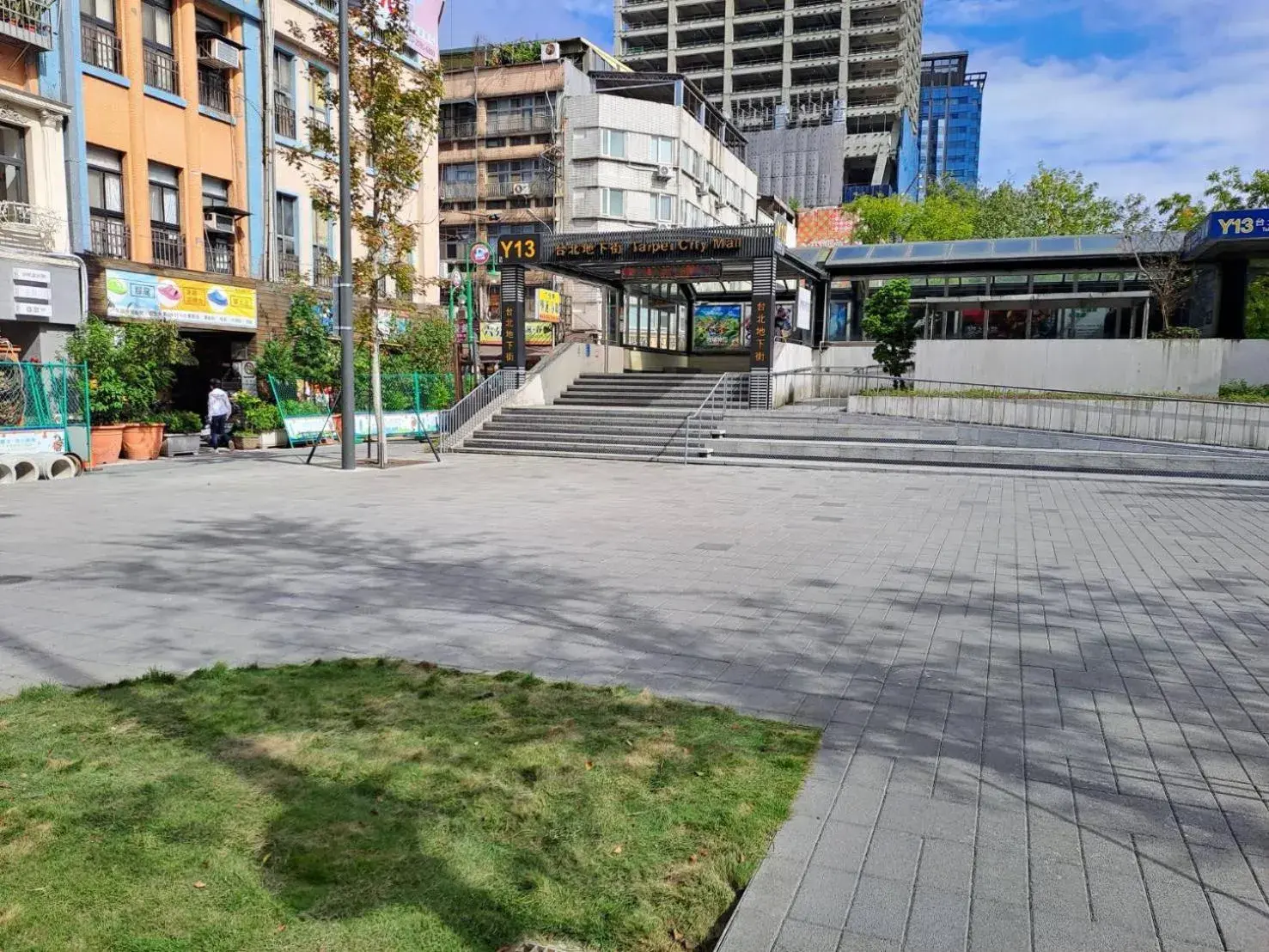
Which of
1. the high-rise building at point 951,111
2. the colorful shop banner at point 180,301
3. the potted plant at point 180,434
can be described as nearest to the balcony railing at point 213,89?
the colorful shop banner at point 180,301

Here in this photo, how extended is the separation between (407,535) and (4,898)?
7111 millimetres

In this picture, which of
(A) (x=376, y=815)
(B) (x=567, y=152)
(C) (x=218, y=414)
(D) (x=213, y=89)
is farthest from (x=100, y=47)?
(B) (x=567, y=152)

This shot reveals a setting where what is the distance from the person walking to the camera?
20.8 meters

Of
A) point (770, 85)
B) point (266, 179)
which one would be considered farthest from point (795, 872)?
point (770, 85)

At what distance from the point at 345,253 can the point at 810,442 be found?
10.0m

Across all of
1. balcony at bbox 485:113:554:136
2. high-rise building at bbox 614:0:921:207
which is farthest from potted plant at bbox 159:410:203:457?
high-rise building at bbox 614:0:921:207

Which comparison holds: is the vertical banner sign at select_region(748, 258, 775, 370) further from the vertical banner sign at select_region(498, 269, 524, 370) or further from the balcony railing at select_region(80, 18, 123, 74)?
the balcony railing at select_region(80, 18, 123, 74)

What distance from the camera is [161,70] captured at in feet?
71.9

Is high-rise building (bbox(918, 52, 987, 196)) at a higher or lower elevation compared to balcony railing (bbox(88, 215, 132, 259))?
higher

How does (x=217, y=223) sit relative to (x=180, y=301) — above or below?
above

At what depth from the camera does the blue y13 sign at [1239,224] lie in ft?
72.2

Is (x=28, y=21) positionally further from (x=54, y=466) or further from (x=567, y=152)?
(x=567, y=152)

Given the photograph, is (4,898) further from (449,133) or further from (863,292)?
(449,133)

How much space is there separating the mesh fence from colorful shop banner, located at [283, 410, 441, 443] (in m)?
5.54
